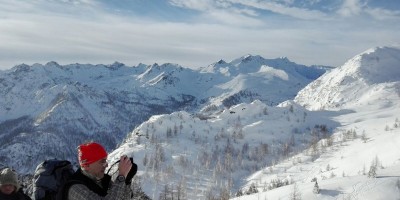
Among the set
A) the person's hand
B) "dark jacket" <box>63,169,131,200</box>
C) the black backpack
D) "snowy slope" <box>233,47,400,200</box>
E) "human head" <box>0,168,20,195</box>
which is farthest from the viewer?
"snowy slope" <box>233,47,400,200</box>

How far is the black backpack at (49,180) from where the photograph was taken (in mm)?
9883

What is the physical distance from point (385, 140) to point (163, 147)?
84691 millimetres

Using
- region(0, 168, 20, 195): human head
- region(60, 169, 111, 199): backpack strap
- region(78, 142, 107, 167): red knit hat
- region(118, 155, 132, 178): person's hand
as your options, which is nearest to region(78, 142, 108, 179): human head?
region(78, 142, 107, 167): red knit hat

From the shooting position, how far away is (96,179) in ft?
31.7

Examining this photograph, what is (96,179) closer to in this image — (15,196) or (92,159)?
(92,159)

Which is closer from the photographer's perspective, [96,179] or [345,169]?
[96,179]

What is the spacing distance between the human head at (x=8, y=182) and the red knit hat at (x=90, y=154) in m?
1.86

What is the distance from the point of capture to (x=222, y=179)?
16688 cm

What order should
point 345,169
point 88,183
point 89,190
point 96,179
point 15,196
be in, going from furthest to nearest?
point 345,169 → point 15,196 → point 96,179 → point 88,183 → point 89,190

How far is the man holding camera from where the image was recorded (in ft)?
30.1

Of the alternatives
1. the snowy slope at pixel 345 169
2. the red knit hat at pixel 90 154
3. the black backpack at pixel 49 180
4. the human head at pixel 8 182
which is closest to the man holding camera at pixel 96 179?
the red knit hat at pixel 90 154

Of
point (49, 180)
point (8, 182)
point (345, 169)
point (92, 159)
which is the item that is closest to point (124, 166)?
point (92, 159)

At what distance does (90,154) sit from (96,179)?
52 centimetres

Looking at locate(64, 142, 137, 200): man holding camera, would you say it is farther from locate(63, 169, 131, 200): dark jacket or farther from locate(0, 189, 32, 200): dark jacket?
locate(0, 189, 32, 200): dark jacket
